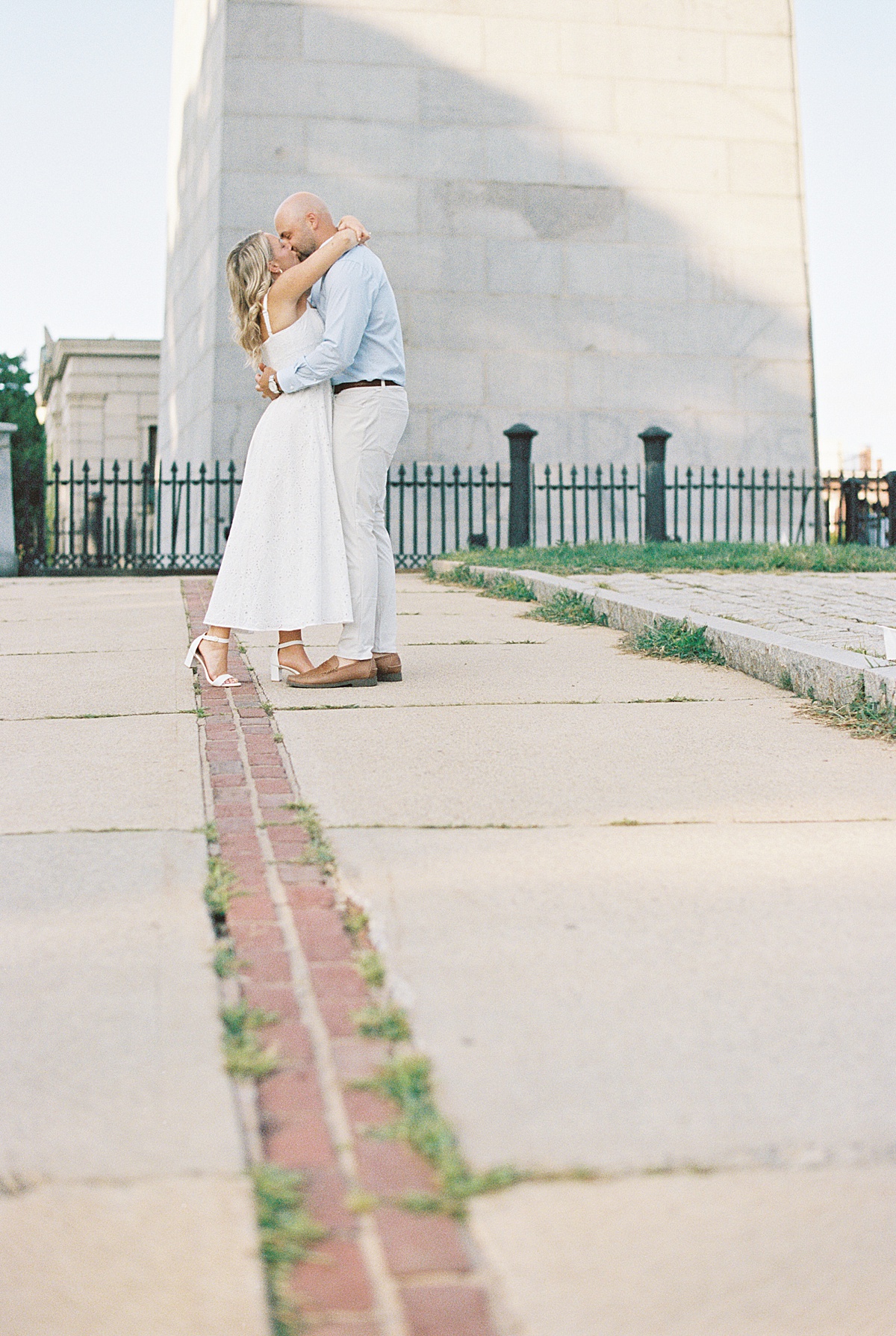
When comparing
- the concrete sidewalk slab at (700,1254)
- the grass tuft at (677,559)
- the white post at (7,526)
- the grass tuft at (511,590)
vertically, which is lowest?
the concrete sidewalk slab at (700,1254)

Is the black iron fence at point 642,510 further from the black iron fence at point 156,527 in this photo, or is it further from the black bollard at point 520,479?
the black iron fence at point 156,527

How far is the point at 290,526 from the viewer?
5.40 meters

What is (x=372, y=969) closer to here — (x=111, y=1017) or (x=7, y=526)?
(x=111, y=1017)

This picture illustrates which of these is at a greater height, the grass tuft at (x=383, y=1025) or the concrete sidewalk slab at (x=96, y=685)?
the concrete sidewalk slab at (x=96, y=685)

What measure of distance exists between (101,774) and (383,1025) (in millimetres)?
2000

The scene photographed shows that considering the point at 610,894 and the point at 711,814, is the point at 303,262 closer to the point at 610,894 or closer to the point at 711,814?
the point at 711,814

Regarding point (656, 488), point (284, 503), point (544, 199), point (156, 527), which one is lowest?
point (284, 503)

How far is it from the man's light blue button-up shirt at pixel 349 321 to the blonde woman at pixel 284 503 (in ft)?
0.34

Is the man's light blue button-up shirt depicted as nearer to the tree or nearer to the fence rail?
the fence rail

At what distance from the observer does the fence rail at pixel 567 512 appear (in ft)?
49.9

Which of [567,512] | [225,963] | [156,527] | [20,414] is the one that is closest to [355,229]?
[225,963]

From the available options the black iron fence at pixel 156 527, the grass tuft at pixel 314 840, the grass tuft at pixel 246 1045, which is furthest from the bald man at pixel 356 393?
the black iron fence at pixel 156 527

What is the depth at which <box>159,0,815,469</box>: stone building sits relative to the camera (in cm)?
1625

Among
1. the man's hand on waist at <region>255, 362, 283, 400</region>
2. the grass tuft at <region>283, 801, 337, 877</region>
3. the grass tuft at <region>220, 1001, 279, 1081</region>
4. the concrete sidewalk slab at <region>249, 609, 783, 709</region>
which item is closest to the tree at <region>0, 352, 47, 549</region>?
the concrete sidewalk slab at <region>249, 609, 783, 709</region>
